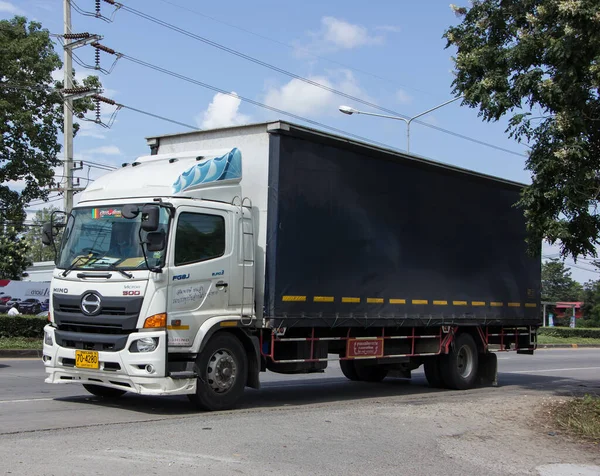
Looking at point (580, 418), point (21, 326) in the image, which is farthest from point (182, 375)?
point (21, 326)

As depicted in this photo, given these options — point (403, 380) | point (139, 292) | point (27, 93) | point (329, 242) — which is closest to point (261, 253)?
point (329, 242)

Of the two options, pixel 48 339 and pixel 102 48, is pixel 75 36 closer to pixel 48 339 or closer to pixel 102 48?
pixel 102 48

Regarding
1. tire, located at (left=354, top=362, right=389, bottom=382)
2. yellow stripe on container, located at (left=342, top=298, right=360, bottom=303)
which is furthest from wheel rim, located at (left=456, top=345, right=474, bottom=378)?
yellow stripe on container, located at (left=342, top=298, right=360, bottom=303)

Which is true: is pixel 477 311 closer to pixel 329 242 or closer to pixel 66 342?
pixel 329 242

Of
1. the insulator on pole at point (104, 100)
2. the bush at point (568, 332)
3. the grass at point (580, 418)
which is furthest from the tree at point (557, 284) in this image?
the grass at point (580, 418)

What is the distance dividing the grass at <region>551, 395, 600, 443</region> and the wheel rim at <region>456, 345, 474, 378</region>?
2.89 metres

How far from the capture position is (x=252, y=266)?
33.2 feet

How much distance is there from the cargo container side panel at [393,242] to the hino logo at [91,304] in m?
2.39

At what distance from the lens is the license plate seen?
8.97 metres

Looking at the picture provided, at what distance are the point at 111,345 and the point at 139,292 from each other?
0.75 meters

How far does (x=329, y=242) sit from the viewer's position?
11.0m

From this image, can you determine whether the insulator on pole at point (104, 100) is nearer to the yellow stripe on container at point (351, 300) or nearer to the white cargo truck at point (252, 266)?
the white cargo truck at point (252, 266)

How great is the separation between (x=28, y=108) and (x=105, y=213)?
58.9 ft

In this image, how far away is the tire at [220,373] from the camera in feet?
30.7
